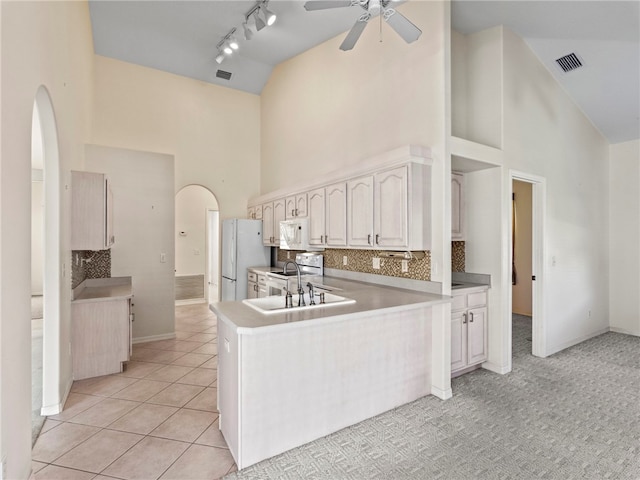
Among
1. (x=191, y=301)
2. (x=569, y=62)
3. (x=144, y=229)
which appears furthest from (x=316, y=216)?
(x=191, y=301)

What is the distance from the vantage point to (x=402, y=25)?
9.20 feet

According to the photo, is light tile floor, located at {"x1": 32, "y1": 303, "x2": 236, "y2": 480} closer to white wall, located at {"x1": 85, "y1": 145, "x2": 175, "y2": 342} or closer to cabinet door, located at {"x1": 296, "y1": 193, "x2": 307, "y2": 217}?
white wall, located at {"x1": 85, "y1": 145, "x2": 175, "y2": 342}

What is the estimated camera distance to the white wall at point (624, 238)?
198 inches

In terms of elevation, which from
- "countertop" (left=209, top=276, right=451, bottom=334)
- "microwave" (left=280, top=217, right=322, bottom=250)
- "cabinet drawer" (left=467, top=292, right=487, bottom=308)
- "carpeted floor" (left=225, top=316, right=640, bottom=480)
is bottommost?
"carpeted floor" (left=225, top=316, right=640, bottom=480)

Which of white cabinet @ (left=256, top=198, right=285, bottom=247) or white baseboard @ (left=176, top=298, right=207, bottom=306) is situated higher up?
white cabinet @ (left=256, top=198, right=285, bottom=247)

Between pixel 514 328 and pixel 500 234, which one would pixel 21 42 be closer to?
pixel 500 234

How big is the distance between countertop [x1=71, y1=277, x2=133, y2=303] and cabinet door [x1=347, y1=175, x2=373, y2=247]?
2564 mm

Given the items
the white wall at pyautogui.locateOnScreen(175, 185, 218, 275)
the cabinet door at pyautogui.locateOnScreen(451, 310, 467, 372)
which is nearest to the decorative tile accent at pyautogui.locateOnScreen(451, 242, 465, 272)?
the cabinet door at pyautogui.locateOnScreen(451, 310, 467, 372)

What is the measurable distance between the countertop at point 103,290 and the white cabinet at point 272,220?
87.7 inches

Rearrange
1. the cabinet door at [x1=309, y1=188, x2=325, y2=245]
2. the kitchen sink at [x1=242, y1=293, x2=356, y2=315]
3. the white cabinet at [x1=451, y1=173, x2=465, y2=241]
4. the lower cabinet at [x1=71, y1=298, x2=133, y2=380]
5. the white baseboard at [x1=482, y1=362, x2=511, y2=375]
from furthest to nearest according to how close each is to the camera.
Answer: the cabinet door at [x1=309, y1=188, x2=325, y2=245] < the white cabinet at [x1=451, y1=173, x2=465, y2=241] < the white baseboard at [x1=482, y1=362, x2=511, y2=375] < the lower cabinet at [x1=71, y1=298, x2=133, y2=380] < the kitchen sink at [x1=242, y1=293, x2=356, y2=315]

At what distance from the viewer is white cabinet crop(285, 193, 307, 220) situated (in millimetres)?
4828

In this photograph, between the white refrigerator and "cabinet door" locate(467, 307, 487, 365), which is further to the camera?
the white refrigerator

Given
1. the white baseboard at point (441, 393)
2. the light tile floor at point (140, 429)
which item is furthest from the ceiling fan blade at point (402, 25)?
the light tile floor at point (140, 429)

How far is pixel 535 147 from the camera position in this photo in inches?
159
